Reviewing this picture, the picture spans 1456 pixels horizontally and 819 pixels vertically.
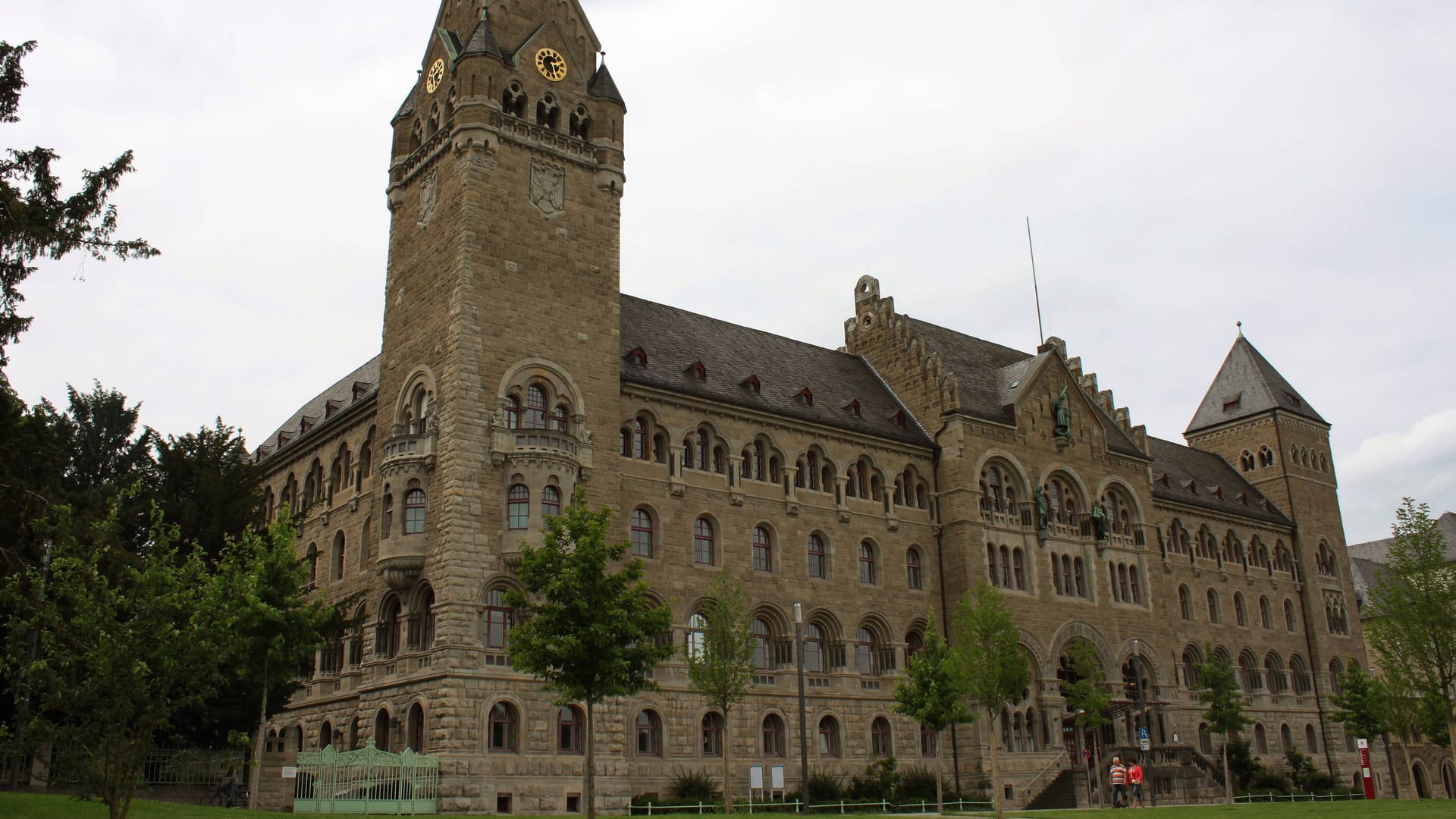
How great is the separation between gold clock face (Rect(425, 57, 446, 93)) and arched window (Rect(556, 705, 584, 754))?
22.1 metres

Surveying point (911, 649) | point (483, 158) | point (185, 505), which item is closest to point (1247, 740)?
point (911, 649)

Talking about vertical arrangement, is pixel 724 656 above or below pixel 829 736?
above

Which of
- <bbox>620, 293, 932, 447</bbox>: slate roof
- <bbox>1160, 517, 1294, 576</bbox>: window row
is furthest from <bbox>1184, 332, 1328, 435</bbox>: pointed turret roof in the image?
<bbox>620, 293, 932, 447</bbox>: slate roof

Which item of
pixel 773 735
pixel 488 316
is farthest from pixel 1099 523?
pixel 488 316

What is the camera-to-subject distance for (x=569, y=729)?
3700cm

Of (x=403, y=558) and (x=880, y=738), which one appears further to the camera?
(x=880, y=738)

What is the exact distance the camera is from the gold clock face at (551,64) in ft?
142

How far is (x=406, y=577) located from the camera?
123 ft

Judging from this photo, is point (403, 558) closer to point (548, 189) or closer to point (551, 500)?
point (551, 500)

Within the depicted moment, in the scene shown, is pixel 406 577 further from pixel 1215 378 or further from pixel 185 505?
pixel 1215 378

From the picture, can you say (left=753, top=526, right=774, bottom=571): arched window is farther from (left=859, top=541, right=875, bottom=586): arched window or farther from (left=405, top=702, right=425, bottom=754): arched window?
(left=405, top=702, right=425, bottom=754): arched window

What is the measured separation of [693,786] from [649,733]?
2187mm

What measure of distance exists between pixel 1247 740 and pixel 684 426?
33.1 meters

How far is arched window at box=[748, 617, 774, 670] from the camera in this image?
43062mm
